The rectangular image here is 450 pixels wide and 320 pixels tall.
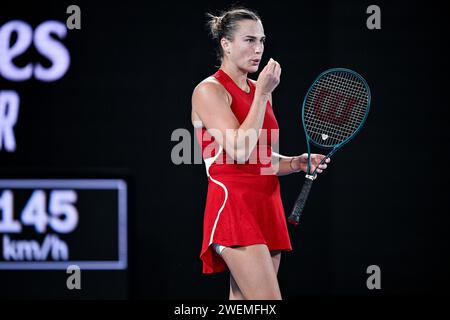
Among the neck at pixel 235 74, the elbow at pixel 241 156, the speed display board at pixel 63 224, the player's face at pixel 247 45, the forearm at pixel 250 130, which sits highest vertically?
the player's face at pixel 247 45

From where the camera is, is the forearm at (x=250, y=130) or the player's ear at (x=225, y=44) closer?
the forearm at (x=250, y=130)

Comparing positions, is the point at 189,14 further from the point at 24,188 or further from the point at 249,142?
the point at 249,142

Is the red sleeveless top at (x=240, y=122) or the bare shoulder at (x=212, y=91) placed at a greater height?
the bare shoulder at (x=212, y=91)

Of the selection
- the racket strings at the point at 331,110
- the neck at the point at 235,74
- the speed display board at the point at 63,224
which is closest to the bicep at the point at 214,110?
the neck at the point at 235,74

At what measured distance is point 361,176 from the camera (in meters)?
4.18

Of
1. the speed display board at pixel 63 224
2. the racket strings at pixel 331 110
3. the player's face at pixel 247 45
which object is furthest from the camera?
the speed display board at pixel 63 224

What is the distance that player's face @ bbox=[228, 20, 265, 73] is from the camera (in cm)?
270

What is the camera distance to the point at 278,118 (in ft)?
13.7

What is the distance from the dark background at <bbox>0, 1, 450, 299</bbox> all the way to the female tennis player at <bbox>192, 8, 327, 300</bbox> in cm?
138

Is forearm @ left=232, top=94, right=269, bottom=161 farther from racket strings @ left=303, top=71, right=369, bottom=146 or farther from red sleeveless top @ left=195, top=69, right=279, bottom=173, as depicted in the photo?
racket strings @ left=303, top=71, right=369, bottom=146

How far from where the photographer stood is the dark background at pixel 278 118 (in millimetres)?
4160

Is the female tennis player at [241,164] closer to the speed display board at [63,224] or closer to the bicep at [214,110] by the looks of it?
the bicep at [214,110]

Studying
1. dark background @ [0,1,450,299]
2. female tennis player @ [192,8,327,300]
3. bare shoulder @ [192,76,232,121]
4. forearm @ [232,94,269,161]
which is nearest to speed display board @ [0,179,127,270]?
dark background @ [0,1,450,299]

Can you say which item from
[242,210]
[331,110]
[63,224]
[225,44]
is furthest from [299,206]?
[63,224]
